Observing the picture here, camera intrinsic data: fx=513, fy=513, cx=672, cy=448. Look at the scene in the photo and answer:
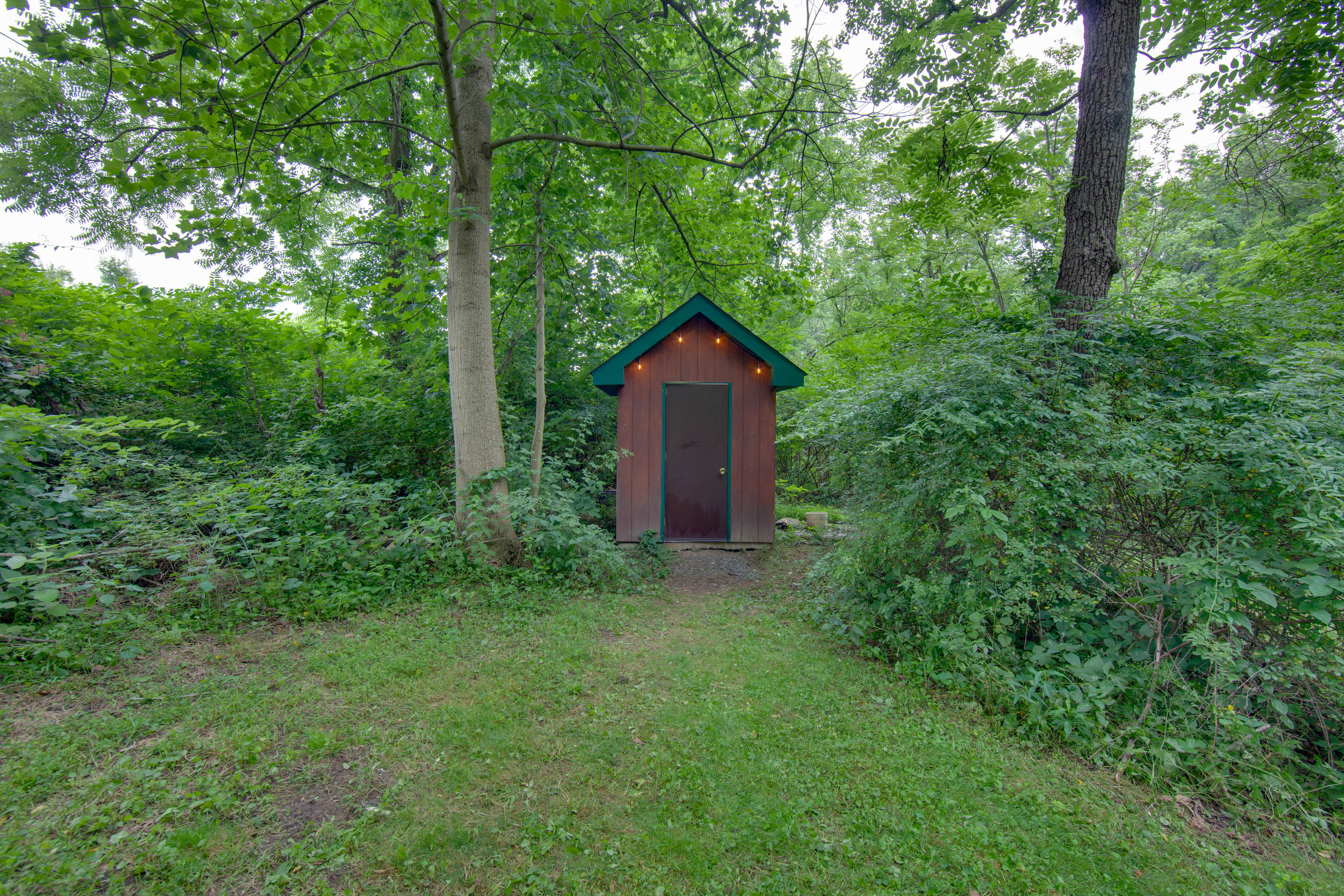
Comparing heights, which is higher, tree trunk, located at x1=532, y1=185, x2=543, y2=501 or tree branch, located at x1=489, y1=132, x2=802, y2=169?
tree branch, located at x1=489, y1=132, x2=802, y2=169

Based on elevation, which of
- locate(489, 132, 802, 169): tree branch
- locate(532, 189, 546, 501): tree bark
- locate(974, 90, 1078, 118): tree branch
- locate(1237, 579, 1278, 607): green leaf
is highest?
locate(974, 90, 1078, 118): tree branch

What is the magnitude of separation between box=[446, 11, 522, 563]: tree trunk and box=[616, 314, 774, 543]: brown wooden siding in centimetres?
215

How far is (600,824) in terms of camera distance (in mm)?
2160

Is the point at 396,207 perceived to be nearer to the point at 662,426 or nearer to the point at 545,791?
the point at 662,426

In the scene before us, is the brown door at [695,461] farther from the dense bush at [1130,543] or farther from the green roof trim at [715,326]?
the dense bush at [1130,543]

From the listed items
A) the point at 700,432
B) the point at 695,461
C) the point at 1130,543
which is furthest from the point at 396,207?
the point at 1130,543

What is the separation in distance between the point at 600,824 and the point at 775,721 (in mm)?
1224

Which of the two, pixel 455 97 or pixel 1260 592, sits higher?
pixel 455 97

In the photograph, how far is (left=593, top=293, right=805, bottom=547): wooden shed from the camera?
7051 mm

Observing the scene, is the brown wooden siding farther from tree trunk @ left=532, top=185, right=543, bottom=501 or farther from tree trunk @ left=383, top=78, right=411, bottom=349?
tree trunk @ left=383, top=78, right=411, bottom=349

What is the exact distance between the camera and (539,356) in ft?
18.6

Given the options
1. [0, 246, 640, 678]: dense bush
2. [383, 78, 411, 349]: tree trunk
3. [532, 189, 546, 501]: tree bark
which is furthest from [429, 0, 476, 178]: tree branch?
[0, 246, 640, 678]: dense bush

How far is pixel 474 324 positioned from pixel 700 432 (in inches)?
129

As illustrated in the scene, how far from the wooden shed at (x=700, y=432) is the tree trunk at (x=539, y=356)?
4.71ft
